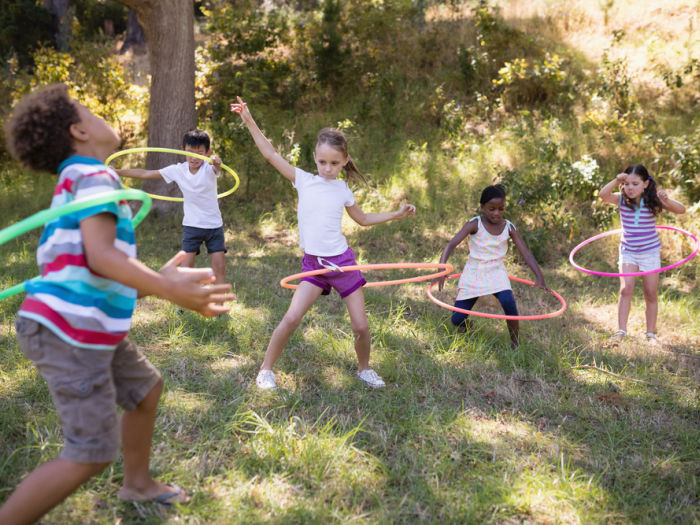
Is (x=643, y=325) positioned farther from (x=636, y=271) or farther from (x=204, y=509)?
(x=204, y=509)

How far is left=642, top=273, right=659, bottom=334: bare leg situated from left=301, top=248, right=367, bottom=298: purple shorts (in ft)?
9.08

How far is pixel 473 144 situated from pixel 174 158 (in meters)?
4.57

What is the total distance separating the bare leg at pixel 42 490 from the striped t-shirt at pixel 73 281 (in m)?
0.44

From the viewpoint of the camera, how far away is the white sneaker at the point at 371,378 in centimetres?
392

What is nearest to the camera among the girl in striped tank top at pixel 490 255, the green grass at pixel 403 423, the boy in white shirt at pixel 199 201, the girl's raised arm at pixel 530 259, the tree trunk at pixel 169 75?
the green grass at pixel 403 423

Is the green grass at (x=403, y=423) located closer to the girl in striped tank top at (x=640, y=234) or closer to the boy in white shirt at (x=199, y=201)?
the girl in striped tank top at (x=640, y=234)

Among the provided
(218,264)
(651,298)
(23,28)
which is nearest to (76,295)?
(218,264)

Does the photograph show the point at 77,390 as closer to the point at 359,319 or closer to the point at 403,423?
the point at 403,423

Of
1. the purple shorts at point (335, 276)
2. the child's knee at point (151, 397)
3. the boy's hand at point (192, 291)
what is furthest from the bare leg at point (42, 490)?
the purple shorts at point (335, 276)

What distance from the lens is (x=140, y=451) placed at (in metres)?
2.58

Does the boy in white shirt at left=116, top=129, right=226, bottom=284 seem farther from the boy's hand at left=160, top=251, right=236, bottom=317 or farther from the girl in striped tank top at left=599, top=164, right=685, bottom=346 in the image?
the girl in striped tank top at left=599, top=164, right=685, bottom=346

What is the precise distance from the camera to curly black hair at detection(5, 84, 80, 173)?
2135mm

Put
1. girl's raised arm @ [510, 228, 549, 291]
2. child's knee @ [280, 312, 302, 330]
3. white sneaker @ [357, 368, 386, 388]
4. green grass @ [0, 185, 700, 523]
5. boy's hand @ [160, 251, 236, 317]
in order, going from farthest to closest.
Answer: girl's raised arm @ [510, 228, 549, 291], white sneaker @ [357, 368, 386, 388], child's knee @ [280, 312, 302, 330], green grass @ [0, 185, 700, 523], boy's hand @ [160, 251, 236, 317]

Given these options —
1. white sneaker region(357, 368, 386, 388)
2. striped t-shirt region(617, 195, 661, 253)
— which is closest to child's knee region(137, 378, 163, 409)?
white sneaker region(357, 368, 386, 388)
